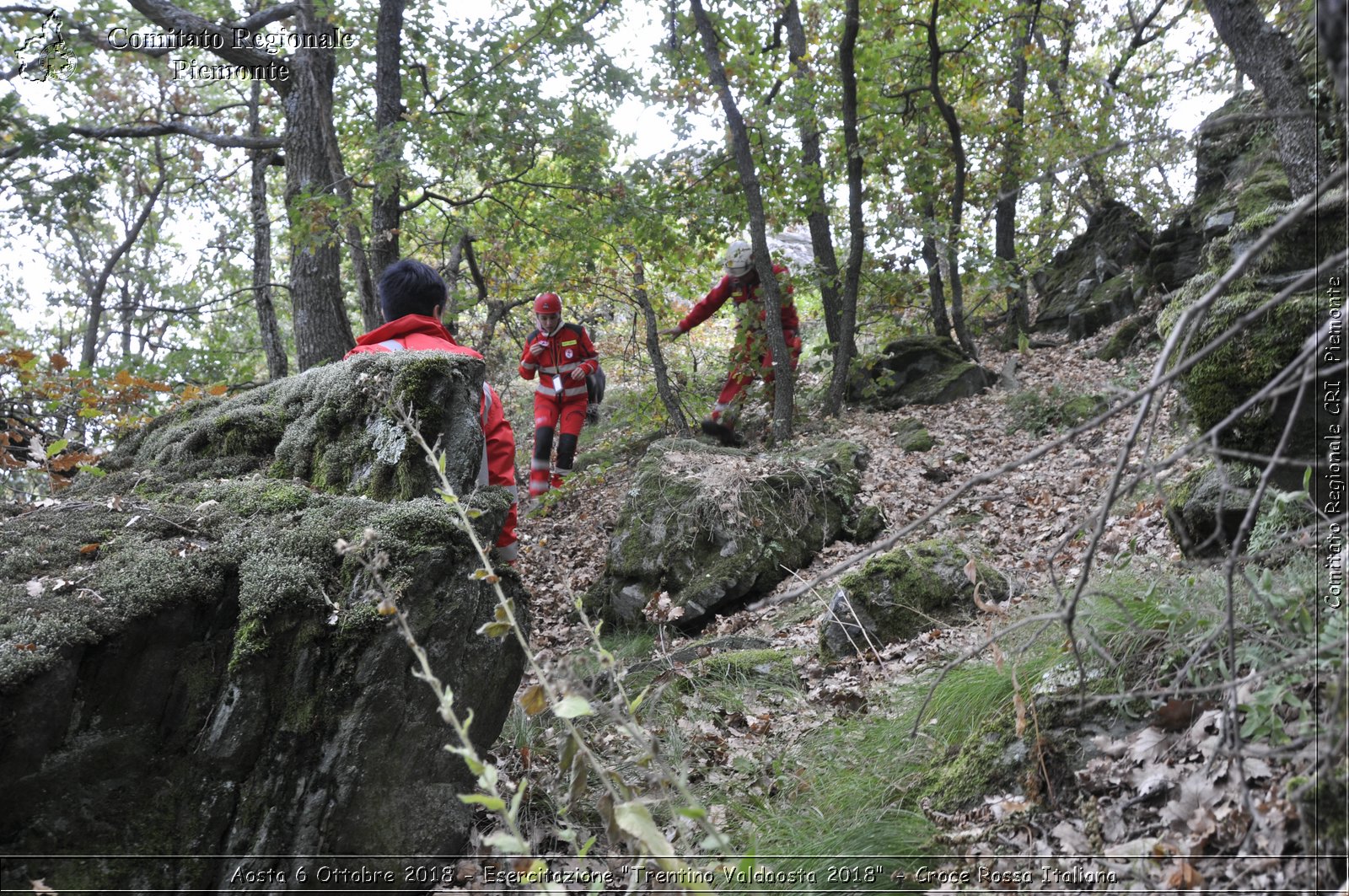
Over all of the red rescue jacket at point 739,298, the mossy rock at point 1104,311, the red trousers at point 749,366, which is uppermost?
the red rescue jacket at point 739,298

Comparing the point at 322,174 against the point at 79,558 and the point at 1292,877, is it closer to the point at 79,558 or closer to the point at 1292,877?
the point at 79,558

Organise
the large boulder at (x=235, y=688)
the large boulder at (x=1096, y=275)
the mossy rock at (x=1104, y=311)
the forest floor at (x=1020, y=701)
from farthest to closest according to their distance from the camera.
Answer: the large boulder at (x=1096, y=275)
the mossy rock at (x=1104, y=311)
the large boulder at (x=235, y=688)
the forest floor at (x=1020, y=701)

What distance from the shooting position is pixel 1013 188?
1080cm

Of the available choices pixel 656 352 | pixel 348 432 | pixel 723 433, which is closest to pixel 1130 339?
pixel 723 433

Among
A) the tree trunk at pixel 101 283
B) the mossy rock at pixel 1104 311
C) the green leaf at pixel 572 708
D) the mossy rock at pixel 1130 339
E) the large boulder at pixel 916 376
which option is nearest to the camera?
the green leaf at pixel 572 708

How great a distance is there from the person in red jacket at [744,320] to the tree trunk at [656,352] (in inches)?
13.3

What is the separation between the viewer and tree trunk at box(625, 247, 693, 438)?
9.58 metres

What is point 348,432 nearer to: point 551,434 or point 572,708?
point 572,708

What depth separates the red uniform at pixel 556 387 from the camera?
9.38 metres

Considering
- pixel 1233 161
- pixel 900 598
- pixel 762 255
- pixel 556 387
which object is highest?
pixel 762 255

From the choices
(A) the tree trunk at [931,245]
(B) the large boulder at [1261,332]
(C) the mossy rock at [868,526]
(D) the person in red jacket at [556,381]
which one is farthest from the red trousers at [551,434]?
(B) the large boulder at [1261,332]

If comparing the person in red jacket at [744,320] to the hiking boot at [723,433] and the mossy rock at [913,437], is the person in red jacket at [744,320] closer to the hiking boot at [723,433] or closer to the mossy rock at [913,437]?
the hiking boot at [723,433]

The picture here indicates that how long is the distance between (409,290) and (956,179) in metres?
9.47

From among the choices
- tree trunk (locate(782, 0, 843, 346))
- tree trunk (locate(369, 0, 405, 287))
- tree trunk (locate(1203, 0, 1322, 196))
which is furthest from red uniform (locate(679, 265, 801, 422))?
tree trunk (locate(1203, 0, 1322, 196))
